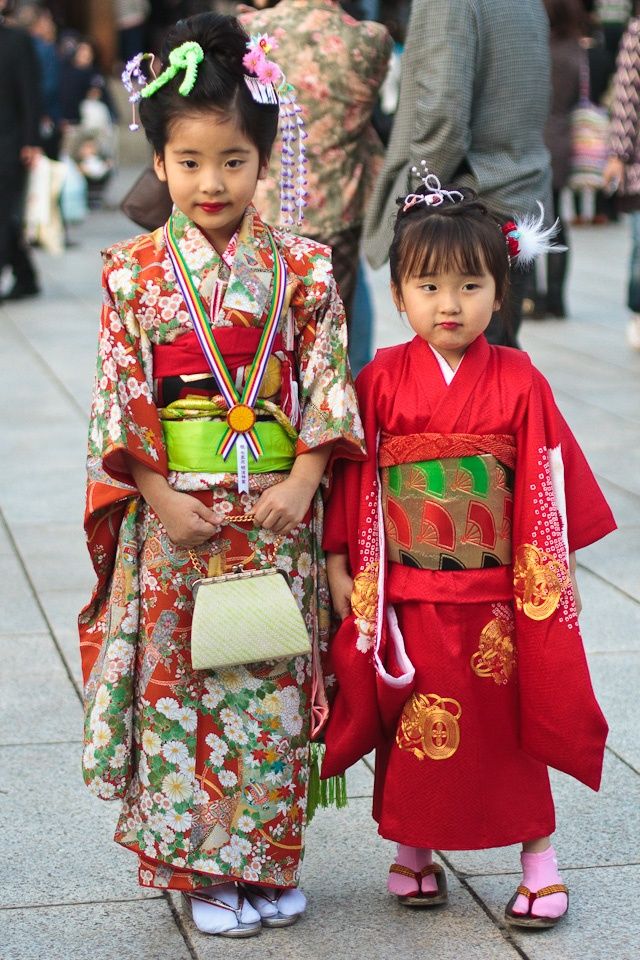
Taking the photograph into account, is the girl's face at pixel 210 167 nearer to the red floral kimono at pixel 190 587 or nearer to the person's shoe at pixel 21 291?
the red floral kimono at pixel 190 587

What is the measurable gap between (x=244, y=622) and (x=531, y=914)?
2.55 feet

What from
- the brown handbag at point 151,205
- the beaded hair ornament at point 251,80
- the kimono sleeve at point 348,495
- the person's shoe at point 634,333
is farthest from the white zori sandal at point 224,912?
the person's shoe at point 634,333

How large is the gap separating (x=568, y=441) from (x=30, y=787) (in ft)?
4.84

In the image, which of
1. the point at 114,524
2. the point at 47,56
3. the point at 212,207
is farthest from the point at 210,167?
the point at 47,56

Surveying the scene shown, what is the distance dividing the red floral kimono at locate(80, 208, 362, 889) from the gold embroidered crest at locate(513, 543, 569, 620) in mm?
374

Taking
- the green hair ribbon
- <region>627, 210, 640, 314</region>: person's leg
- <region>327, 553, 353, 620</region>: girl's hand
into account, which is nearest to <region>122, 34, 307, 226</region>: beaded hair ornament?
the green hair ribbon

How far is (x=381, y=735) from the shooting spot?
2.84m

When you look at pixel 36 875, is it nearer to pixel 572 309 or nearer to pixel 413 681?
pixel 413 681

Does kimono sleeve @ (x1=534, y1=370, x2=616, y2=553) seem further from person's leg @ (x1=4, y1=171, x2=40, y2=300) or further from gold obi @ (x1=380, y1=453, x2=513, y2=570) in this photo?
person's leg @ (x1=4, y1=171, x2=40, y2=300)

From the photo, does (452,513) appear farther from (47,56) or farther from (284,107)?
(47,56)

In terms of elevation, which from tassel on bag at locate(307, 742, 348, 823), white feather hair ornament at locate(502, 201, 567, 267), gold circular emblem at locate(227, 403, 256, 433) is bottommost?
tassel on bag at locate(307, 742, 348, 823)

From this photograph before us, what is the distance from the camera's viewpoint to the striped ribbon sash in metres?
2.70

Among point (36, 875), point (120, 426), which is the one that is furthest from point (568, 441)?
point (36, 875)

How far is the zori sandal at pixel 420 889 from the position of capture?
2.87 m
